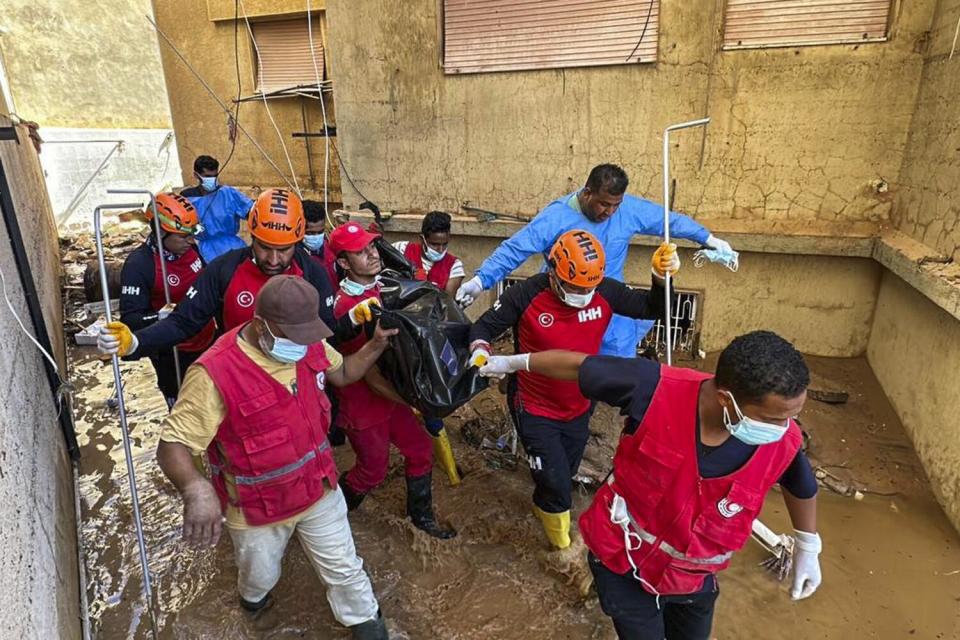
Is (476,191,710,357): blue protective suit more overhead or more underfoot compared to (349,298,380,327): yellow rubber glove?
more overhead

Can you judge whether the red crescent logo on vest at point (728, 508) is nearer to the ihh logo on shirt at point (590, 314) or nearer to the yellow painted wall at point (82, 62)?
the ihh logo on shirt at point (590, 314)

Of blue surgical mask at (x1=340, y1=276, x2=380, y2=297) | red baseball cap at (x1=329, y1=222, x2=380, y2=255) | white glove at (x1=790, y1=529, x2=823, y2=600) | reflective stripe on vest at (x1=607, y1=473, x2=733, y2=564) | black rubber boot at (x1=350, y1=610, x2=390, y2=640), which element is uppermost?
red baseball cap at (x1=329, y1=222, x2=380, y2=255)

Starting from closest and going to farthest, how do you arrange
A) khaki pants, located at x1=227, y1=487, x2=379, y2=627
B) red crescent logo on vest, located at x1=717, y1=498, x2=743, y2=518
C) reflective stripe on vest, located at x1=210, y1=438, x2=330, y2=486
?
red crescent logo on vest, located at x1=717, y1=498, x2=743, y2=518 → reflective stripe on vest, located at x1=210, y1=438, x2=330, y2=486 → khaki pants, located at x1=227, y1=487, x2=379, y2=627

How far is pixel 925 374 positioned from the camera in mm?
3797

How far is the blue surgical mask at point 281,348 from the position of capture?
82.5 inches

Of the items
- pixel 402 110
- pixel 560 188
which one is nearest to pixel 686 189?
pixel 560 188

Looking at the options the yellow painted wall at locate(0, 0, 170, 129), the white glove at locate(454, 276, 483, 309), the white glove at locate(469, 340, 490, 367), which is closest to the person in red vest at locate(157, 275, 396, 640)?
the white glove at locate(469, 340, 490, 367)

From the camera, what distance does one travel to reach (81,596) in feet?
9.73

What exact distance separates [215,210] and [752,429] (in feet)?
15.8

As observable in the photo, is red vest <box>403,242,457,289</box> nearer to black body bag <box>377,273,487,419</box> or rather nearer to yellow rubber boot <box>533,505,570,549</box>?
black body bag <box>377,273,487,419</box>

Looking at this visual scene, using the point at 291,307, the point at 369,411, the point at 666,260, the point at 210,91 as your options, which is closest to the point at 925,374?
the point at 666,260

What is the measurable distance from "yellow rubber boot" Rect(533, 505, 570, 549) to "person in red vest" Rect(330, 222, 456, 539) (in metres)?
0.62

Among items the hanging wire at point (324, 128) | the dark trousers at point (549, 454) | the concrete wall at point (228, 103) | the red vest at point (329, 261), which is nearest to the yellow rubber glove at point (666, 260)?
the dark trousers at point (549, 454)

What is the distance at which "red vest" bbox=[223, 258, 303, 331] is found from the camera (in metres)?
3.07
